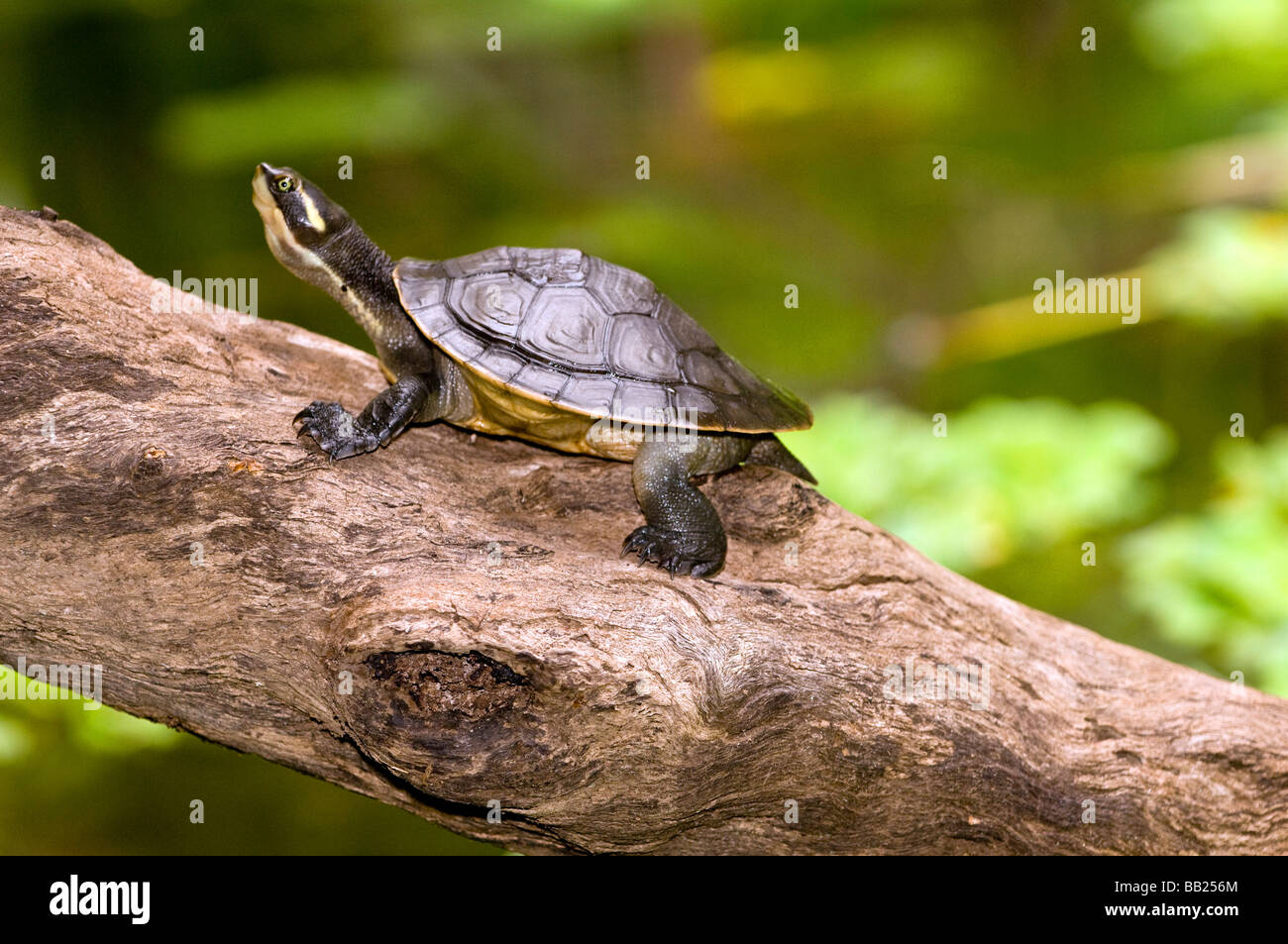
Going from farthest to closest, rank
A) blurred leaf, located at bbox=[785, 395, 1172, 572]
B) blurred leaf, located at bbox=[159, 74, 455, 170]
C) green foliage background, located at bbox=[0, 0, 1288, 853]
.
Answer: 1. blurred leaf, located at bbox=[159, 74, 455, 170]
2. blurred leaf, located at bbox=[785, 395, 1172, 572]
3. green foliage background, located at bbox=[0, 0, 1288, 853]

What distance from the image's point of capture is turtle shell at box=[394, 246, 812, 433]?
109 inches

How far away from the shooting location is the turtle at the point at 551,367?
8.89 ft

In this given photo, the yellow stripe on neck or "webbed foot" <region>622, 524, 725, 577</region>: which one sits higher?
the yellow stripe on neck

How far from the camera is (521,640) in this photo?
2143 millimetres

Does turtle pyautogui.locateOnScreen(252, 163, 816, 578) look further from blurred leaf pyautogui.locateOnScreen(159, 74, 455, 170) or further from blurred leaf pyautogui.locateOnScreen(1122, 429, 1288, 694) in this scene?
blurred leaf pyautogui.locateOnScreen(159, 74, 455, 170)

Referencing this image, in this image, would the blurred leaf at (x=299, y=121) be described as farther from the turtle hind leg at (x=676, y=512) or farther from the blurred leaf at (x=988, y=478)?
the turtle hind leg at (x=676, y=512)

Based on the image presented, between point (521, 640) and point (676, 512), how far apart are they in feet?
2.31

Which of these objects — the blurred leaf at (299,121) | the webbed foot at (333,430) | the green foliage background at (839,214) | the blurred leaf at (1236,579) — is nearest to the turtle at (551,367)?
the webbed foot at (333,430)

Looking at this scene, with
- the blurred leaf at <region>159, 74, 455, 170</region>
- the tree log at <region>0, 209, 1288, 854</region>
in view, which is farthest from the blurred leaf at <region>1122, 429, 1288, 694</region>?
the blurred leaf at <region>159, 74, 455, 170</region>

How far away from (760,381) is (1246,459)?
302cm

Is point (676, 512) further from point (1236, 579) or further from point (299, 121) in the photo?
point (299, 121)
